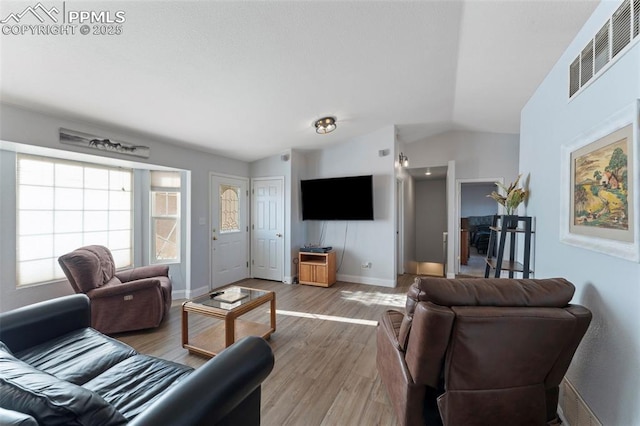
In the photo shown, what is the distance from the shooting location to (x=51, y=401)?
81 cm

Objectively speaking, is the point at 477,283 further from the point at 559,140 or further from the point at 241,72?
the point at 241,72

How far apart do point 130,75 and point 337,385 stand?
117 inches

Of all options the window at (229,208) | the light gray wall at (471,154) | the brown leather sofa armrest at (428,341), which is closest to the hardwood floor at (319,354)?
the brown leather sofa armrest at (428,341)

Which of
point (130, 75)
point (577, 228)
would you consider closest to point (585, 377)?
point (577, 228)

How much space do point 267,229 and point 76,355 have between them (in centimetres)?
348

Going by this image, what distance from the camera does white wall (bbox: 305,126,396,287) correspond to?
14.7 ft

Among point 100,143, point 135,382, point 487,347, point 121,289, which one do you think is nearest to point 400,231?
point 487,347

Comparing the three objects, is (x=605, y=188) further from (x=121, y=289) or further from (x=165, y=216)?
(x=165, y=216)

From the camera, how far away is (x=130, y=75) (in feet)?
7.03

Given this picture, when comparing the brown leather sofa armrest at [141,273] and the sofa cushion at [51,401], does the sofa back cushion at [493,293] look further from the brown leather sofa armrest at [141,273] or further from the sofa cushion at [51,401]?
the brown leather sofa armrest at [141,273]

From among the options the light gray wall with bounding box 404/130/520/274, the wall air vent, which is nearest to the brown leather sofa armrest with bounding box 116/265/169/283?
the wall air vent

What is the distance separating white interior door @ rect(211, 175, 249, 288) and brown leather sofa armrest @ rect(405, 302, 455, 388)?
3.72m

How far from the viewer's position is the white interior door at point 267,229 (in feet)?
15.9

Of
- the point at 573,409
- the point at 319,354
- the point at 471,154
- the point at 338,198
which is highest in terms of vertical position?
the point at 471,154
